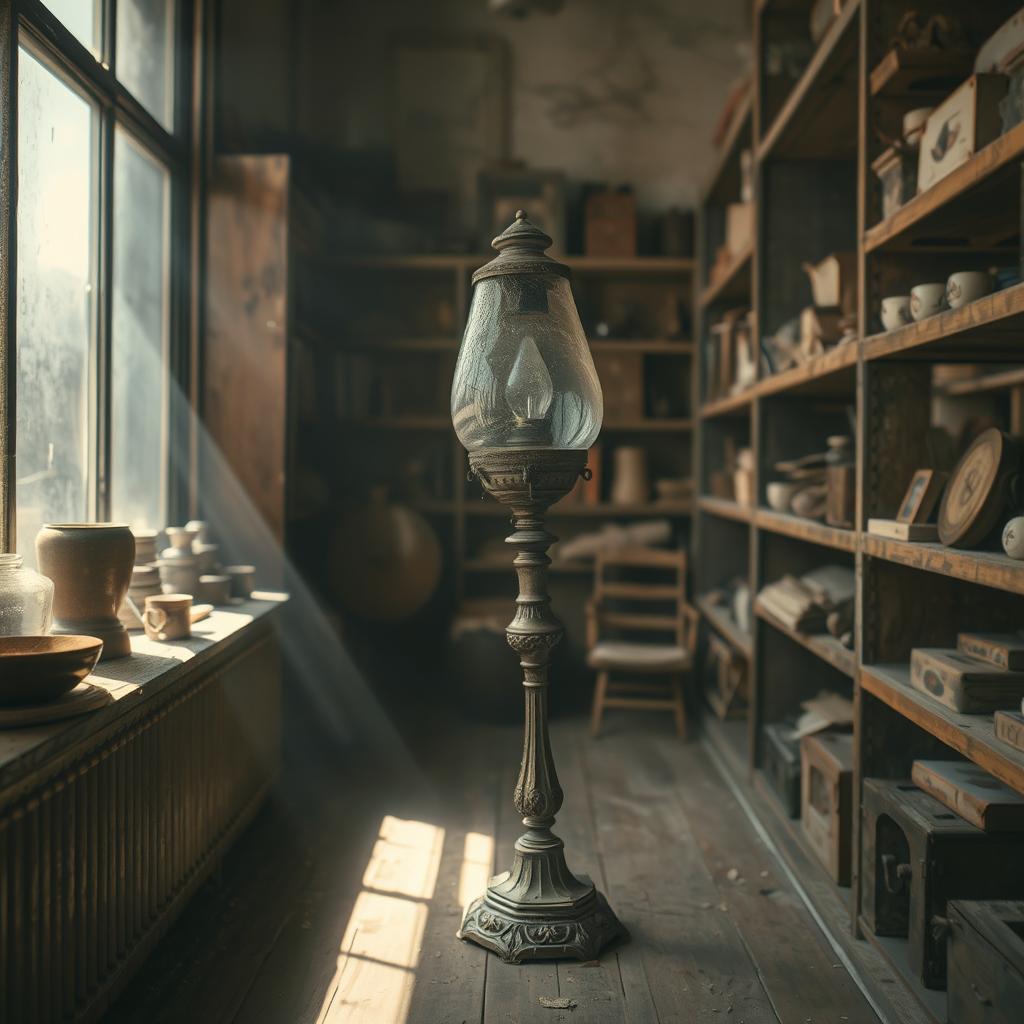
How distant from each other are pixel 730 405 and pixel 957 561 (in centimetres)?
240

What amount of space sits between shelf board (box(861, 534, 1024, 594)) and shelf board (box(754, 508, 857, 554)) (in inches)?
6.5

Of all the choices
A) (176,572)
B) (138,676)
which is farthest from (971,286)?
Result: (176,572)

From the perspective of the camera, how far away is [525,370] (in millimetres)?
2297

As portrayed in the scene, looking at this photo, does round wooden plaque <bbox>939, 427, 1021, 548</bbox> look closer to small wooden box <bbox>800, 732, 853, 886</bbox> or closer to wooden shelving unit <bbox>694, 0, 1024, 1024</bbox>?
wooden shelving unit <bbox>694, 0, 1024, 1024</bbox>

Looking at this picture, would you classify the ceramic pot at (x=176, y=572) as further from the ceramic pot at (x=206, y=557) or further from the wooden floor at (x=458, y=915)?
the wooden floor at (x=458, y=915)

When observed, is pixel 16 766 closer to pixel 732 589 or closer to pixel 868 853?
pixel 868 853

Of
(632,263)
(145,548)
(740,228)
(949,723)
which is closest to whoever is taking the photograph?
(949,723)

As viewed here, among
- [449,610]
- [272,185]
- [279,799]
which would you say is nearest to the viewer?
[279,799]

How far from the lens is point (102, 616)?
2201 mm

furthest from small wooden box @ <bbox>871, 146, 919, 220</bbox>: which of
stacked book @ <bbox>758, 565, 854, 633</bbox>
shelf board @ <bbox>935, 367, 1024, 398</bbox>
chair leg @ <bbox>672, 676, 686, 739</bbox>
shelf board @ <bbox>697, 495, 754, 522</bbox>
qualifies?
chair leg @ <bbox>672, 676, 686, 739</bbox>

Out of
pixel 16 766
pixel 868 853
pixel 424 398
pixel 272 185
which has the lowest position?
pixel 868 853

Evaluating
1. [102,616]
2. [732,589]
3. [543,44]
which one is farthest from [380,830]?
[543,44]

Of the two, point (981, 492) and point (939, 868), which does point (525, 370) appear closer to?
point (981, 492)

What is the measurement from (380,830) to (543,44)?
4.47 metres
